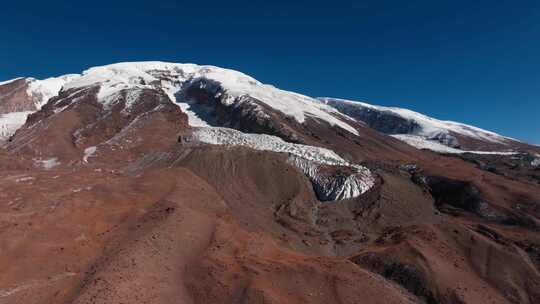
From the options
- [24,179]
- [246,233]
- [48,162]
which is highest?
[246,233]

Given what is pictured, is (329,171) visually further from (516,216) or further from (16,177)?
(16,177)

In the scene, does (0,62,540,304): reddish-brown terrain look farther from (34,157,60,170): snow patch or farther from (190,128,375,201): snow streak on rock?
(190,128,375,201): snow streak on rock

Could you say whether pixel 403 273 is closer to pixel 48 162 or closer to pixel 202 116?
pixel 48 162

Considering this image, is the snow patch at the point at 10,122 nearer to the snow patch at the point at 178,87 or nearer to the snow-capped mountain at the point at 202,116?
the snow-capped mountain at the point at 202,116

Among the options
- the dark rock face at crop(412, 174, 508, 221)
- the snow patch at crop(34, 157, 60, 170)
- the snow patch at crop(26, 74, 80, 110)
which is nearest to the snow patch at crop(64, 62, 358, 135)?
the snow patch at crop(26, 74, 80, 110)

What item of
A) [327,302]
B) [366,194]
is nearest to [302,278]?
[327,302]

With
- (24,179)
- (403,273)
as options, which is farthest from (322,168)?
(24,179)

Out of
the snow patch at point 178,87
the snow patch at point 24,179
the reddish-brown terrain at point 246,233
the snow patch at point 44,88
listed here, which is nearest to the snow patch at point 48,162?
the reddish-brown terrain at point 246,233
